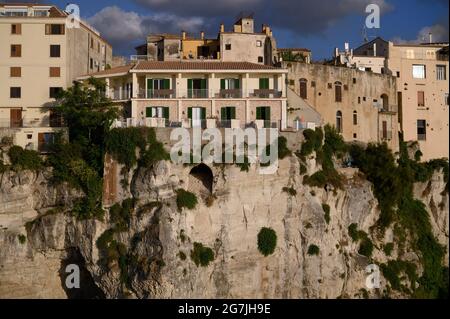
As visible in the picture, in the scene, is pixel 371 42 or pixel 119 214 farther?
pixel 371 42

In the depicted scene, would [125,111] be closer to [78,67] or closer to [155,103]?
[155,103]

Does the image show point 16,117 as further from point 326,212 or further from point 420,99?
point 420,99

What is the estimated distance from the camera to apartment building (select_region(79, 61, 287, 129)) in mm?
61281

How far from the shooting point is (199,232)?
57.2 meters

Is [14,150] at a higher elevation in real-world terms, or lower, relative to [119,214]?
higher

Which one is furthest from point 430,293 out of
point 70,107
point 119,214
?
point 70,107

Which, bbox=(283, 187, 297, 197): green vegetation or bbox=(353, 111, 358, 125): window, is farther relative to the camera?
bbox=(353, 111, 358, 125): window

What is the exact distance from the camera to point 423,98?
7225 centimetres

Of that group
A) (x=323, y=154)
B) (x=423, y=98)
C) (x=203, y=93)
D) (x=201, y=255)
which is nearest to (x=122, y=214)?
(x=201, y=255)

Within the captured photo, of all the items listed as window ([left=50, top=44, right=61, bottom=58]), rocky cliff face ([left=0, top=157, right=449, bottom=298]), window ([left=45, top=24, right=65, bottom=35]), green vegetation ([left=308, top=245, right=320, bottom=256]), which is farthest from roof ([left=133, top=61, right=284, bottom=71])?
green vegetation ([left=308, top=245, right=320, bottom=256])

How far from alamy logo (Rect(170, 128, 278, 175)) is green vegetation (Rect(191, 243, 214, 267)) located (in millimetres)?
5111

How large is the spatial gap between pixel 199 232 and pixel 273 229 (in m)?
4.53

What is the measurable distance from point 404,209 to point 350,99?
28.5 ft

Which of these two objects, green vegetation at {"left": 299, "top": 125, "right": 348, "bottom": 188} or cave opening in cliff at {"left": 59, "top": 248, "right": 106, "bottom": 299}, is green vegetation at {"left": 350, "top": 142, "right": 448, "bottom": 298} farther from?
cave opening in cliff at {"left": 59, "top": 248, "right": 106, "bottom": 299}
